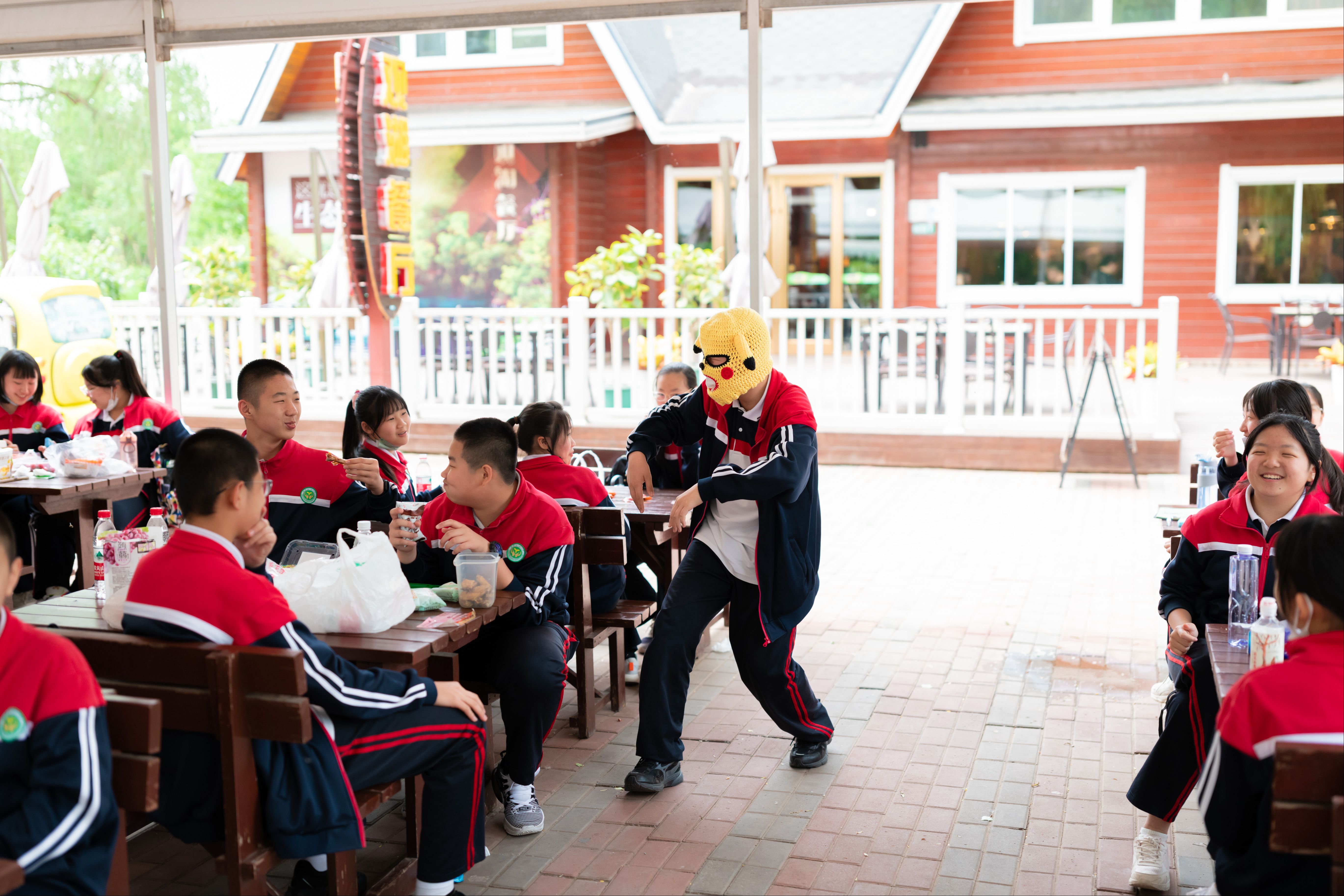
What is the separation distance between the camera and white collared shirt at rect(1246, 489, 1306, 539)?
123 inches

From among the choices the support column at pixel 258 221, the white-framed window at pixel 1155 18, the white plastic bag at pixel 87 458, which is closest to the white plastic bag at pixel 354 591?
the white plastic bag at pixel 87 458

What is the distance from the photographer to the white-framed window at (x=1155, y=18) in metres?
15.0

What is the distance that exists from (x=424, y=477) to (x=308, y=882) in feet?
16.0

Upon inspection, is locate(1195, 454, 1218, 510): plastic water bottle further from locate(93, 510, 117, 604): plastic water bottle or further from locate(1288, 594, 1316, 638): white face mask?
locate(93, 510, 117, 604): plastic water bottle

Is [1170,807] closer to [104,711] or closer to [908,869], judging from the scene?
[908,869]

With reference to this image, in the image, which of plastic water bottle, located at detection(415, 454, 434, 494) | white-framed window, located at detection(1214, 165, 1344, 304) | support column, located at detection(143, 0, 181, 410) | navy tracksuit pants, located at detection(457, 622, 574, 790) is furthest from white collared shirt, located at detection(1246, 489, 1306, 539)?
white-framed window, located at detection(1214, 165, 1344, 304)

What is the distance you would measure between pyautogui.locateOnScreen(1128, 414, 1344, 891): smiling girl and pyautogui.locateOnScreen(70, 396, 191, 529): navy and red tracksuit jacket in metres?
4.68

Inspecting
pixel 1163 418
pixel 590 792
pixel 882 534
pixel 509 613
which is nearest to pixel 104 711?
pixel 509 613

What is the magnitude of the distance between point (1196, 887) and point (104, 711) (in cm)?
263

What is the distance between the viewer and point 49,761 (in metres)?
2.05

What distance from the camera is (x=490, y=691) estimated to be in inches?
138

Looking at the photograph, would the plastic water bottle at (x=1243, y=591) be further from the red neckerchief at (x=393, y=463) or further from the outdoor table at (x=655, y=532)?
the red neckerchief at (x=393, y=463)

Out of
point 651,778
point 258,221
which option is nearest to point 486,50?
point 258,221

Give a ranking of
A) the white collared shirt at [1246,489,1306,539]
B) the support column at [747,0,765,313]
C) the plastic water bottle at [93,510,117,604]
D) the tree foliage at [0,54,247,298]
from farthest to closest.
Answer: the tree foliage at [0,54,247,298] → the support column at [747,0,765,313] → the plastic water bottle at [93,510,117,604] → the white collared shirt at [1246,489,1306,539]
